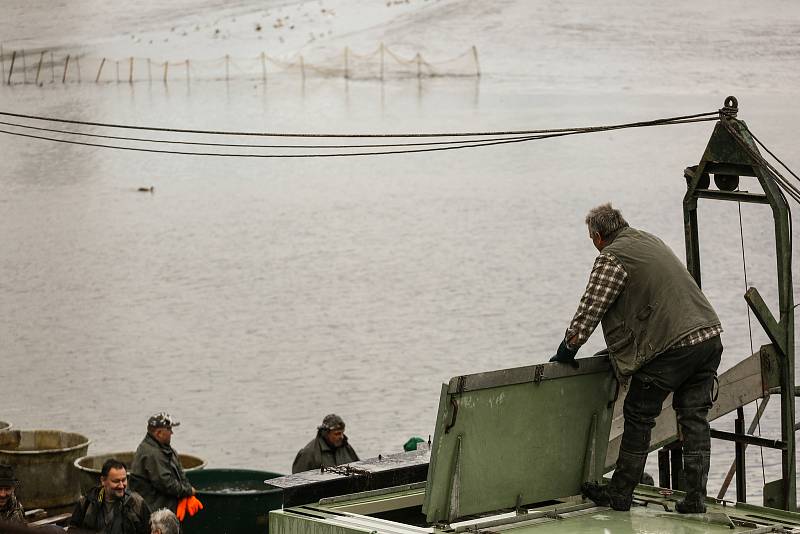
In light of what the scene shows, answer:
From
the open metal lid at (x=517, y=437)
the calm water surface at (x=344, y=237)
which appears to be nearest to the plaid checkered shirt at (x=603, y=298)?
the open metal lid at (x=517, y=437)

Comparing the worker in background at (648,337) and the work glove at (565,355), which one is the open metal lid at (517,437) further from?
the worker in background at (648,337)

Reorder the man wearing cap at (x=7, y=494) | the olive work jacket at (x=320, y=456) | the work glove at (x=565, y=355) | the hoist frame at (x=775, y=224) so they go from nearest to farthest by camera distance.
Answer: the work glove at (x=565, y=355) → the hoist frame at (x=775, y=224) → the man wearing cap at (x=7, y=494) → the olive work jacket at (x=320, y=456)

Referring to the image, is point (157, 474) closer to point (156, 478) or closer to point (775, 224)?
point (156, 478)

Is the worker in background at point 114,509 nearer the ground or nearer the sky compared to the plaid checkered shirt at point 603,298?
nearer the ground

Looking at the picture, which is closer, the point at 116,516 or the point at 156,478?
the point at 116,516

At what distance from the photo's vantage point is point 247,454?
14.7 metres

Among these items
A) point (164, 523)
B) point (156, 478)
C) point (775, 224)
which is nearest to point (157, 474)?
point (156, 478)

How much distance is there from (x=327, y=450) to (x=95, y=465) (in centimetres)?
223

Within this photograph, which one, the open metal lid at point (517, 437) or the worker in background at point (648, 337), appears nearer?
the open metal lid at point (517, 437)

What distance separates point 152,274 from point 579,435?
14166 mm

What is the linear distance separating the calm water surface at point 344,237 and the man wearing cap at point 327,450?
6053mm

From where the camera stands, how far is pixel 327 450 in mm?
9148

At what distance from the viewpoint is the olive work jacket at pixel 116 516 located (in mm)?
7199

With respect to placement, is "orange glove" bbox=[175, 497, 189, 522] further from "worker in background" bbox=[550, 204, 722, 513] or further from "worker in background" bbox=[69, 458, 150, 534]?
"worker in background" bbox=[550, 204, 722, 513]
